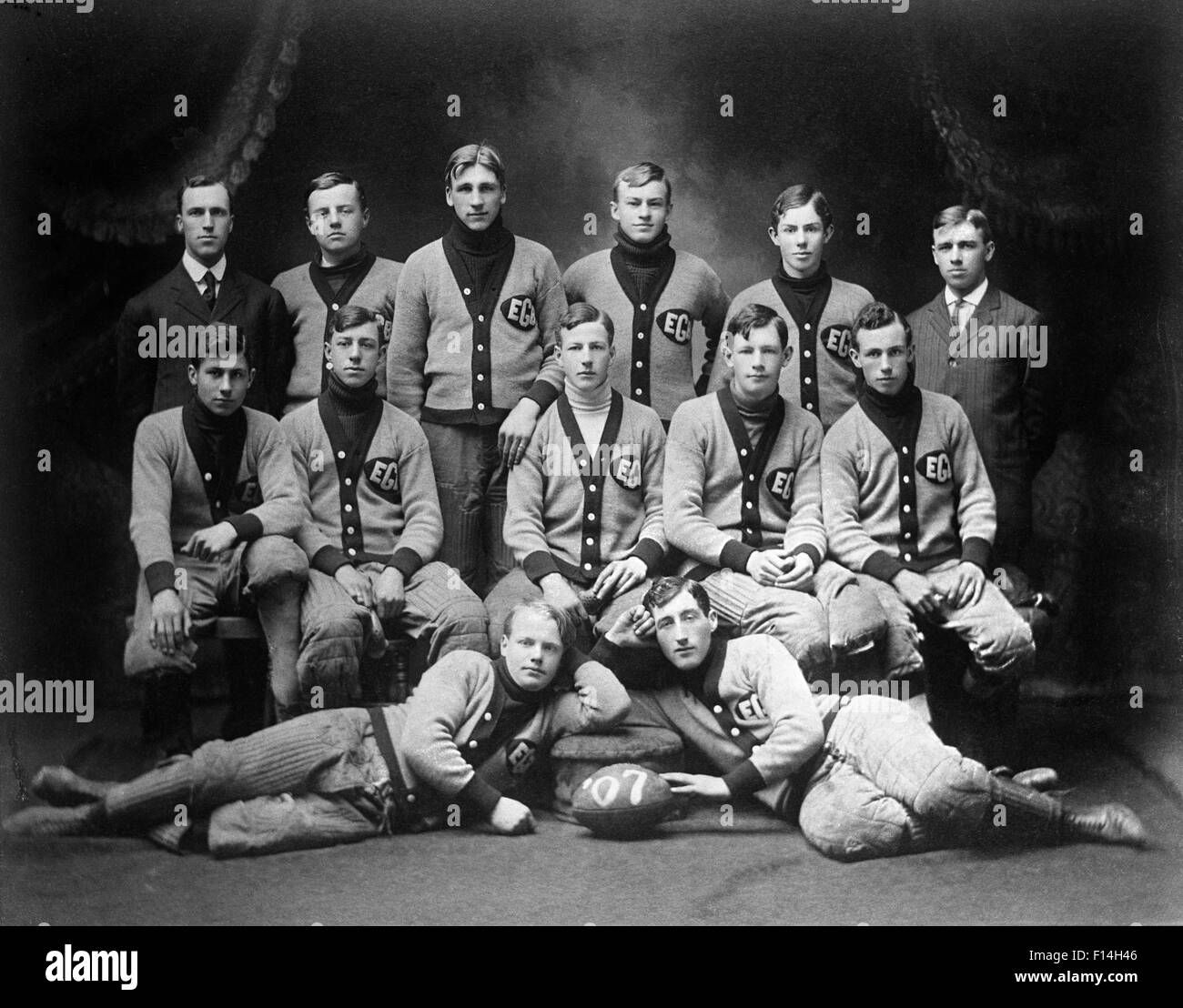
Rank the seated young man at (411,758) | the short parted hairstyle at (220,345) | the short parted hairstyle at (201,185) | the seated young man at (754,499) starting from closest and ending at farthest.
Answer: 1. the seated young man at (411,758)
2. the seated young man at (754,499)
3. the short parted hairstyle at (220,345)
4. the short parted hairstyle at (201,185)

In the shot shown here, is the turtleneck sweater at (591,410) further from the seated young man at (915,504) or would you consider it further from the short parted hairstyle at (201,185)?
the short parted hairstyle at (201,185)

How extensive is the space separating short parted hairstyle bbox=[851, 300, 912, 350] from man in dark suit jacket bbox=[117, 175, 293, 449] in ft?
7.67

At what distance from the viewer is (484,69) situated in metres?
6.75

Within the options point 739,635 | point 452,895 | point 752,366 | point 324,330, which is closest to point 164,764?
point 452,895

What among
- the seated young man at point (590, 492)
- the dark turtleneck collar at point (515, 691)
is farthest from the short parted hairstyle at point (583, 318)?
the dark turtleneck collar at point (515, 691)

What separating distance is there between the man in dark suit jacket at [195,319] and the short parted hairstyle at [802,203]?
6.83 feet

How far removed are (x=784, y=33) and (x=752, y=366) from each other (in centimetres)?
148

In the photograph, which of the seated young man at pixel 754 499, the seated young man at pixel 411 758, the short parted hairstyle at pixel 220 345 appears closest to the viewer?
the seated young man at pixel 411 758

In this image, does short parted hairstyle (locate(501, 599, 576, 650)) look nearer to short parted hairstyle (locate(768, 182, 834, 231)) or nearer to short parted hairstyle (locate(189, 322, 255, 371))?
short parted hairstyle (locate(189, 322, 255, 371))

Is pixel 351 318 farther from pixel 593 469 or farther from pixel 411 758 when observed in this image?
pixel 411 758

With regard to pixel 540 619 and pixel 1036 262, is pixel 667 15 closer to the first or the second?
pixel 1036 262

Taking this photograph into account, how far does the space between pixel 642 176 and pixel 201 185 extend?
72.1 inches

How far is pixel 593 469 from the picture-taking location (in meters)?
6.46

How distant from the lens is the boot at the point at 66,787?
21.3 ft
